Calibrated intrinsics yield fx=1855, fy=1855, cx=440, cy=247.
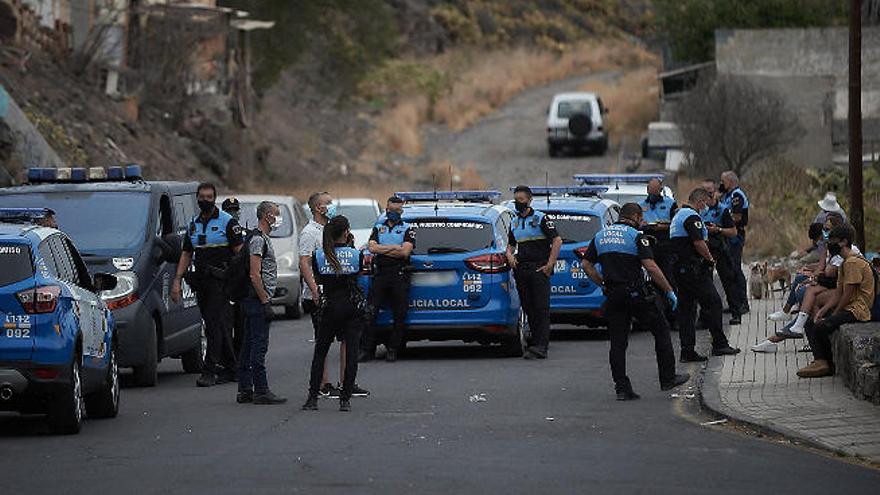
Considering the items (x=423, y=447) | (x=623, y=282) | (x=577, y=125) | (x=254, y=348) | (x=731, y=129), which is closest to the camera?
(x=423, y=447)

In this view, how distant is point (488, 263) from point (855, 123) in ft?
21.7

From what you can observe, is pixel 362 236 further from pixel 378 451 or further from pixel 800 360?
pixel 378 451

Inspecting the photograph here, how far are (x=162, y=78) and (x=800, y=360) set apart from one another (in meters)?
28.9

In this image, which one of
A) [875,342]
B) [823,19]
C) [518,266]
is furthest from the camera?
[823,19]

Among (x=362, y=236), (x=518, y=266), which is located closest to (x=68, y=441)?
(x=518, y=266)

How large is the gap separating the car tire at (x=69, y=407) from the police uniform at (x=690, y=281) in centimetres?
722

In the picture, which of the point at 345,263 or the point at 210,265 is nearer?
the point at 345,263

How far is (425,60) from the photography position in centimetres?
8519

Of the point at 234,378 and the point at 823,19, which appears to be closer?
the point at 234,378

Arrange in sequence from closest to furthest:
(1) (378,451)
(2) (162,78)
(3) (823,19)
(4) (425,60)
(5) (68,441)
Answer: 1. (1) (378,451)
2. (5) (68,441)
3. (2) (162,78)
4. (3) (823,19)
5. (4) (425,60)

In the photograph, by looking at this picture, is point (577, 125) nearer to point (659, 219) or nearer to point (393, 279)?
point (659, 219)

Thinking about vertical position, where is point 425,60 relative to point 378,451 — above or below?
above

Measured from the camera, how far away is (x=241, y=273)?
16.0 meters

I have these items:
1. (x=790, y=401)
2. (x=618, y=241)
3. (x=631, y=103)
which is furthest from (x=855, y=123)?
(x=631, y=103)
